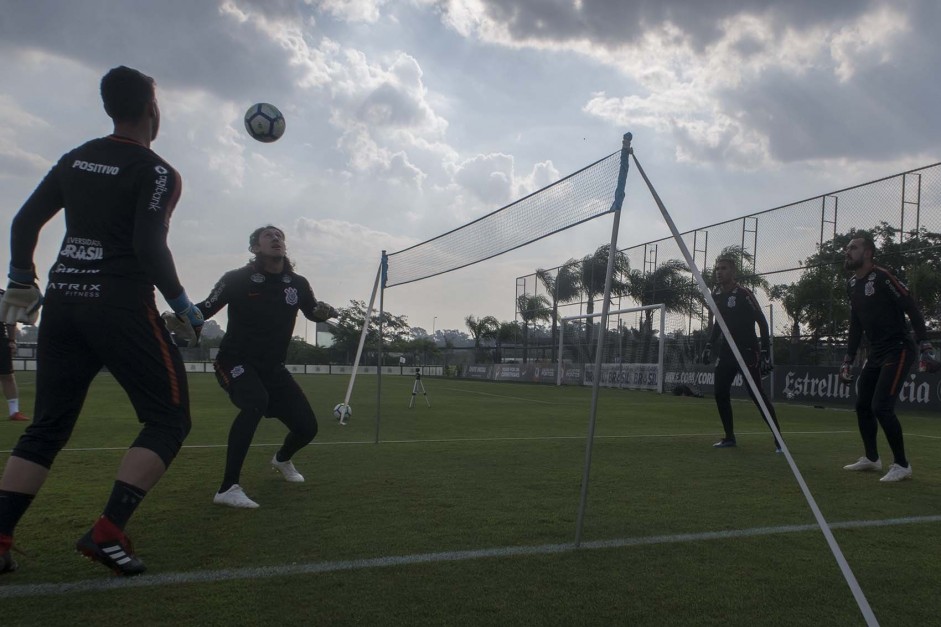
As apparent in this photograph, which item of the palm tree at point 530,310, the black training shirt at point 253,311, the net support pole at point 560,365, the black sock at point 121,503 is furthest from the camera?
the palm tree at point 530,310

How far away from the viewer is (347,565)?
3.28m

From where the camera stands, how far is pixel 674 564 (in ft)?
11.0

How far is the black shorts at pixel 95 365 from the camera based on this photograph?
10.1ft

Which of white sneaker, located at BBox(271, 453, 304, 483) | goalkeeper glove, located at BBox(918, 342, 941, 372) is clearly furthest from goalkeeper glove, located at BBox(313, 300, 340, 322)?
goalkeeper glove, located at BBox(918, 342, 941, 372)

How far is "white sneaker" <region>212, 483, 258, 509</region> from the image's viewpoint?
4555 mm

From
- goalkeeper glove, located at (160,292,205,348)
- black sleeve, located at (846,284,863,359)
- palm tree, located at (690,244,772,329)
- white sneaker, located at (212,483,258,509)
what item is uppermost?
palm tree, located at (690,244,772,329)

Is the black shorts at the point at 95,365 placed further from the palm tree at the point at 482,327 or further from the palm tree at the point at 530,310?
the palm tree at the point at 482,327

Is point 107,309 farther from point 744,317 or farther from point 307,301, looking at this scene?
point 744,317

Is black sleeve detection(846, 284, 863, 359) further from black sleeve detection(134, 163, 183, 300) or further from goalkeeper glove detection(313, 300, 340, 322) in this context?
black sleeve detection(134, 163, 183, 300)

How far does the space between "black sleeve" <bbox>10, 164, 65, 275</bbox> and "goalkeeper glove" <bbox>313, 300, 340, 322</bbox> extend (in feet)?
8.04

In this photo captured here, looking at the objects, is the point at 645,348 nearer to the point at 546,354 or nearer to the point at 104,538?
the point at 546,354

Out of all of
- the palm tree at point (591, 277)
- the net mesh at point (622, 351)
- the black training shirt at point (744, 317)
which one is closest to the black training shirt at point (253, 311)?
the black training shirt at point (744, 317)

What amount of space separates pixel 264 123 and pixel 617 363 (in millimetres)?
23849

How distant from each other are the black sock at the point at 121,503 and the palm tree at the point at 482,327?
5388cm
